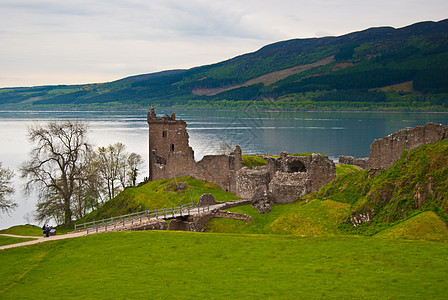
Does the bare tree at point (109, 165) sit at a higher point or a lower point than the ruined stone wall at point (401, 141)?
lower

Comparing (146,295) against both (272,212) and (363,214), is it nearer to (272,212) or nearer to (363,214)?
(363,214)

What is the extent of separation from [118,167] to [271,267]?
166ft

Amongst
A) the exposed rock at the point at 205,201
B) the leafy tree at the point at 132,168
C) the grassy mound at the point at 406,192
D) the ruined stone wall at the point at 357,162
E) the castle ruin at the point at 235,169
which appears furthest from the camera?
the leafy tree at the point at 132,168

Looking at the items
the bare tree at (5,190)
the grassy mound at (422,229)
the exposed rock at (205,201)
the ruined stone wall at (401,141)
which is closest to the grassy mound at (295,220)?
the exposed rock at (205,201)

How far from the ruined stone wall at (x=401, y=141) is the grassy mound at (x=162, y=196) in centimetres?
1525

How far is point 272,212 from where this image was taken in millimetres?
36906

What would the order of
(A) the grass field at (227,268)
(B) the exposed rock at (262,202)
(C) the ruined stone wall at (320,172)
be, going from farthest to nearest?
(C) the ruined stone wall at (320,172) < (B) the exposed rock at (262,202) < (A) the grass field at (227,268)

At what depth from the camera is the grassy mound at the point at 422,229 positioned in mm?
22250

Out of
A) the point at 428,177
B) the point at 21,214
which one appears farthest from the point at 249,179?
the point at 21,214

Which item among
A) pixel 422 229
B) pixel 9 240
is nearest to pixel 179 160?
pixel 9 240

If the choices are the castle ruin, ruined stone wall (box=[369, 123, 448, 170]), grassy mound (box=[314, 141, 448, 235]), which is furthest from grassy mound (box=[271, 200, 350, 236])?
the castle ruin

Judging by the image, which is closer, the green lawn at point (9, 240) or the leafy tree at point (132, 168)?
the green lawn at point (9, 240)

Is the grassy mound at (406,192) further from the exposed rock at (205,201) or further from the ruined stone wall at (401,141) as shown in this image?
the exposed rock at (205,201)

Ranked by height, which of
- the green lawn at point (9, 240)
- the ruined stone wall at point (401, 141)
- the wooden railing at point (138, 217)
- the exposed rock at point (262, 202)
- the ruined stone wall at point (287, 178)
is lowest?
the wooden railing at point (138, 217)
